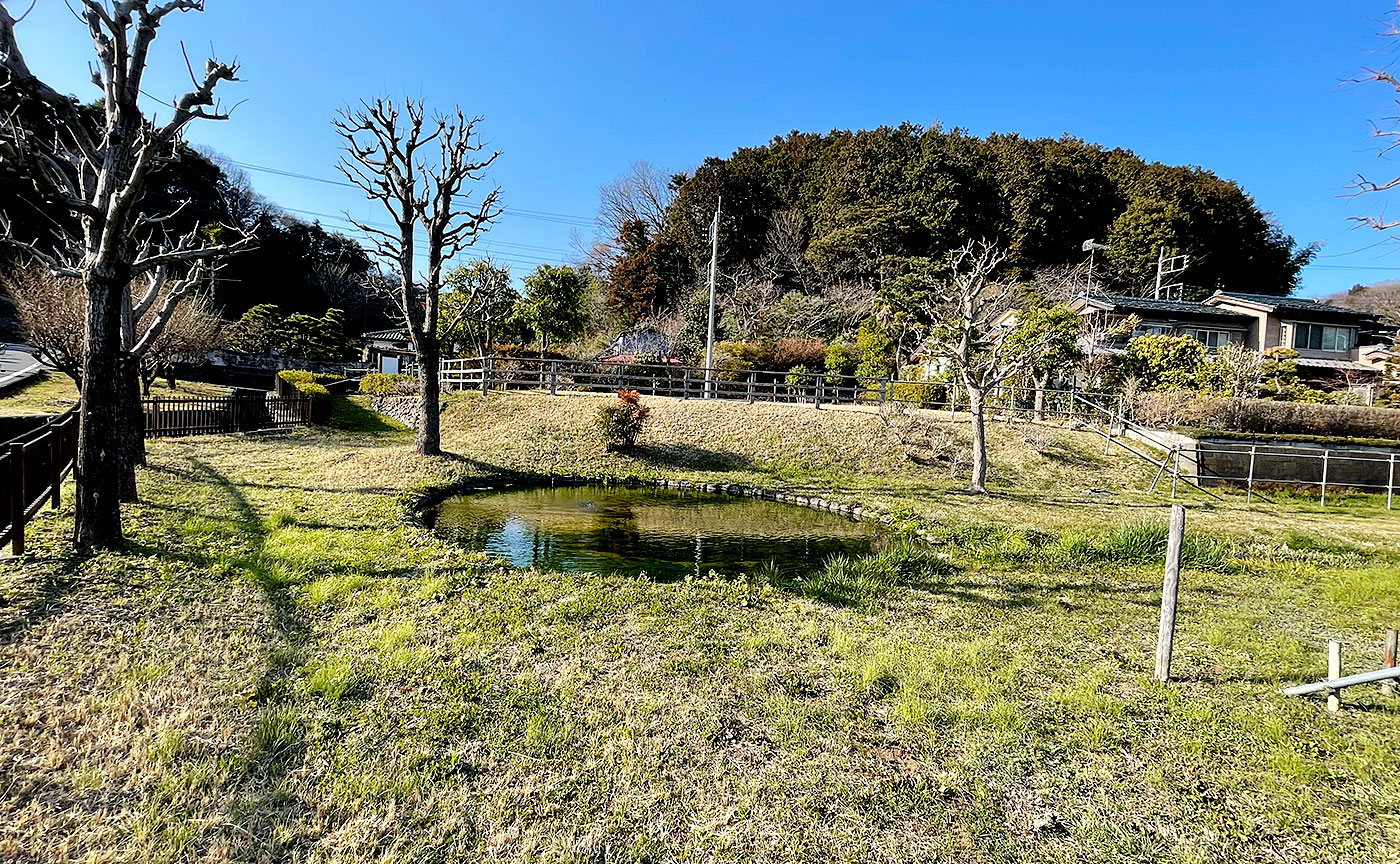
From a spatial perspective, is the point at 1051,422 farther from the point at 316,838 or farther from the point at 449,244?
the point at 316,838

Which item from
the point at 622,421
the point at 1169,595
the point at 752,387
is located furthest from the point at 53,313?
the point at 1169,595

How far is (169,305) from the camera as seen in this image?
930cm

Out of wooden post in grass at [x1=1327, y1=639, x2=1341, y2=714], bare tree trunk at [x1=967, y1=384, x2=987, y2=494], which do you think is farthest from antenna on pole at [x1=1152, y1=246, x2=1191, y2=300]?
wooden post in grass at [x1=1327, y1=639, x2=1341, y2=714]

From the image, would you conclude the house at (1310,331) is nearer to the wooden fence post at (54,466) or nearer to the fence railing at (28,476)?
the fence railing at (28,476)

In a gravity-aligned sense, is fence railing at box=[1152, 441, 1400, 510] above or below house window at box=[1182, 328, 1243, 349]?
below

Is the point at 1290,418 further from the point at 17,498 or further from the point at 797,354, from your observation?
the point at 17,498

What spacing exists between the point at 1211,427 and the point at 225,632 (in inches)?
808

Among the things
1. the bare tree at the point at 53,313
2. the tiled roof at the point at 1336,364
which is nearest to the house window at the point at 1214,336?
the tiled roof at the point at 1336,364

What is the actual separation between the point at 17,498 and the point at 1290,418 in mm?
24370

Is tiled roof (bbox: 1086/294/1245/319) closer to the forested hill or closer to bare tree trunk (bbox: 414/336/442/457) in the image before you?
the forested hill

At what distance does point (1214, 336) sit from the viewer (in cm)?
2769

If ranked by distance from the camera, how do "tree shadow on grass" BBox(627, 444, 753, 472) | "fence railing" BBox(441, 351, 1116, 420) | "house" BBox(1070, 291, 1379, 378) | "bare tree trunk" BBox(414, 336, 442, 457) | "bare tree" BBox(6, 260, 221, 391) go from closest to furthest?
"bare tree trunk" BBox(414, 336, 442, 457), "bare tree" BBox(6, 260, 221, 391), "tree shadow on grass" BBox(627, 444, 753, 472), "fence railing" BBox(441, 351, 1116, 420), "house" BBox(1070, 291, 1379, 378)

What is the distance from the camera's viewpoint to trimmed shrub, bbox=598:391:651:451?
16.0 metres

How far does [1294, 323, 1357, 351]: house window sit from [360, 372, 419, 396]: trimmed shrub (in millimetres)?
38184
